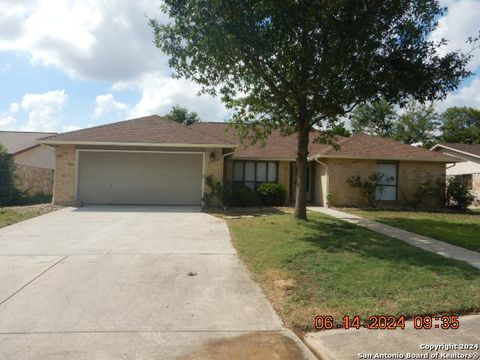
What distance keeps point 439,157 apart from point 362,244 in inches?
484

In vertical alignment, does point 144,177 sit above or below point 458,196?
above

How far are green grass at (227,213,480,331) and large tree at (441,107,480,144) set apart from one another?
47.3 m

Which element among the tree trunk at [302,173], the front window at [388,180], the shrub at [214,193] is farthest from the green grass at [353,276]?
the front window at [388,180]

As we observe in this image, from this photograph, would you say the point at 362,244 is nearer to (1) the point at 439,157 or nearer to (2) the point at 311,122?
(2) the point at 311,122

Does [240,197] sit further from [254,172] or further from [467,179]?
[467,179]

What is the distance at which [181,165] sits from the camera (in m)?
17.2

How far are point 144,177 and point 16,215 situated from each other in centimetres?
549

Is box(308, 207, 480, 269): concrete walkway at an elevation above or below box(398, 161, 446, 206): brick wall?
below

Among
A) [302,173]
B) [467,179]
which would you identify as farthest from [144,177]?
[467,179]

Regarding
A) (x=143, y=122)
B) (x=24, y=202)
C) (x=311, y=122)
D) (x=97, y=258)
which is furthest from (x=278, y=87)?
(x=24, y=202)

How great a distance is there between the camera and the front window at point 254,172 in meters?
19.6

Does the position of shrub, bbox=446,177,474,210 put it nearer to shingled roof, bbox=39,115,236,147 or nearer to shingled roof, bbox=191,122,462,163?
shingled roof, bbox=191,122,462,163

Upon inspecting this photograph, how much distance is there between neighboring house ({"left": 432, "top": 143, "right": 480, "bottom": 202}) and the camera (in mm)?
26594

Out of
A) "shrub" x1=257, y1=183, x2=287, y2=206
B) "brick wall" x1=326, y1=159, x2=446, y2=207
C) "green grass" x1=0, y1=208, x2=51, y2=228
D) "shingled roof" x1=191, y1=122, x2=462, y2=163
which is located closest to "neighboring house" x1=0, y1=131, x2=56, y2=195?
"green grass" x1=0, y1=208, x2=51, y2=228
